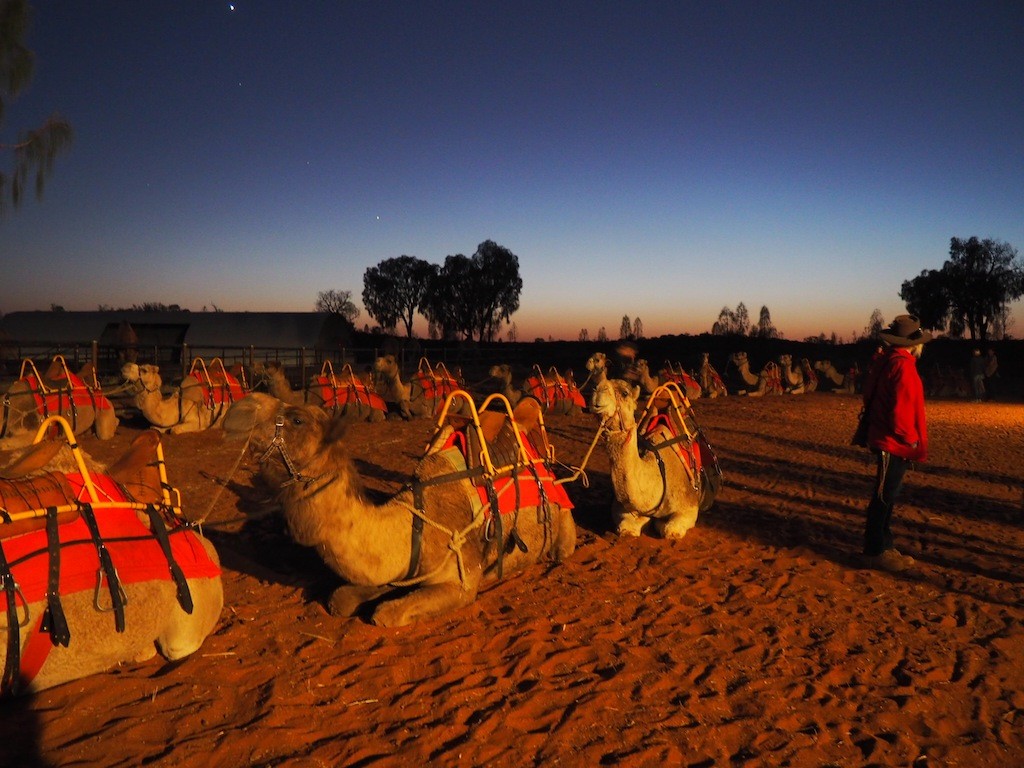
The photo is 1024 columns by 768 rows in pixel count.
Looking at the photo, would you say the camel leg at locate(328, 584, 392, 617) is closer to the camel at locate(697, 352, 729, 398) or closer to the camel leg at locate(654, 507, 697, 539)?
the camel leg at locate(654, 507, 697, 539)

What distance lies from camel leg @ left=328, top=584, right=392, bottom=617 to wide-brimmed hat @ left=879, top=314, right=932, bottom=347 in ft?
15.6

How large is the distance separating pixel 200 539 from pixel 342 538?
0.84m

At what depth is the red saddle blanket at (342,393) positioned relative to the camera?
1433 cm

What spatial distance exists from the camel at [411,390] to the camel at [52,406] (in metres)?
6.05

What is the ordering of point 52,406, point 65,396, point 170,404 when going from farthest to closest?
point 170,404
point 65,396
point 52,406

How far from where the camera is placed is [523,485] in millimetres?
5199

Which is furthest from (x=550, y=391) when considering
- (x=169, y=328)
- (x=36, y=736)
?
(x=169, y=328)

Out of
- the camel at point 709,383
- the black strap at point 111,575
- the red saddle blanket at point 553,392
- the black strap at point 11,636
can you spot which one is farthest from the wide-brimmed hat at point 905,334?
the camel at point 709,383

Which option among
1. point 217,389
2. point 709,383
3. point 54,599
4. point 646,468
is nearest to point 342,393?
point 217,389

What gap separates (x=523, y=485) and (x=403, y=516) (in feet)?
3.93

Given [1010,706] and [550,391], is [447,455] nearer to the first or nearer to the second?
[1010,706]

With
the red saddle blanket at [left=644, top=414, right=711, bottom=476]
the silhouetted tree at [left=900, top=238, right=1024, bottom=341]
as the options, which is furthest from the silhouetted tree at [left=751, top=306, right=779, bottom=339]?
the red saddle blanket at [left=644, top=414, right=711, bottom=476]

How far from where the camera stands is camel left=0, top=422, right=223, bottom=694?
2.98 metres

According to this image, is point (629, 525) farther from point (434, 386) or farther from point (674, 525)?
point (434, 386)
